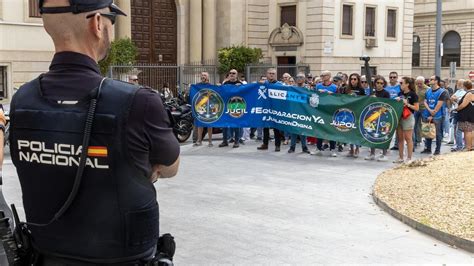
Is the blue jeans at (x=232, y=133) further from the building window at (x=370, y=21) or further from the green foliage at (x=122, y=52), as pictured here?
the building window at (x=370, y=21)

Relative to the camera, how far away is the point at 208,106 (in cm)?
1585

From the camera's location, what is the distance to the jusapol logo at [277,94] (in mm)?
15173

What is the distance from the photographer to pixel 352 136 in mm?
14031

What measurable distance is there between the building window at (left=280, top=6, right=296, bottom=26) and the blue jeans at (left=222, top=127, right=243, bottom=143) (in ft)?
66.1

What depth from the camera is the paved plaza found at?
6668mm

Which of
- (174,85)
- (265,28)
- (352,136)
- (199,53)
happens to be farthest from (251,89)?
(265,28)

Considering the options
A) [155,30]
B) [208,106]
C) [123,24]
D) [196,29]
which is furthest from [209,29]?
[208,106]

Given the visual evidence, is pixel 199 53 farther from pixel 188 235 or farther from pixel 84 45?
pixel 84 45

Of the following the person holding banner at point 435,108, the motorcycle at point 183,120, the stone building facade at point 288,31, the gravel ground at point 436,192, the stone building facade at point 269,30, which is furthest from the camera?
the stone building facade at point 288,31

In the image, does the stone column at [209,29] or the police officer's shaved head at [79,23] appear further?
the stone column at [209,29]

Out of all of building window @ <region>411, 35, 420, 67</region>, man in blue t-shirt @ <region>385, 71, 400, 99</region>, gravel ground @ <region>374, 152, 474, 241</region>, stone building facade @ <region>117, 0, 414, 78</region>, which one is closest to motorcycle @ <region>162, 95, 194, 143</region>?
man in blue t-shirt @ <region>385, 71, 400, 99</region>

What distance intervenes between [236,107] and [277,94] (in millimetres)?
1162

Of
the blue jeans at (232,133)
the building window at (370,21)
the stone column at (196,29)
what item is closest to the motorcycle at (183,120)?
the blue jeans at (232,133)

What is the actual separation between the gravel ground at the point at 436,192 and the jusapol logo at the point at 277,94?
4.01 meters
